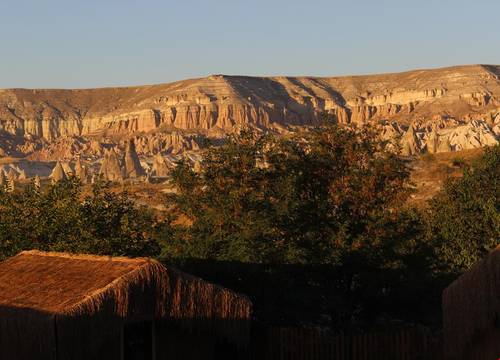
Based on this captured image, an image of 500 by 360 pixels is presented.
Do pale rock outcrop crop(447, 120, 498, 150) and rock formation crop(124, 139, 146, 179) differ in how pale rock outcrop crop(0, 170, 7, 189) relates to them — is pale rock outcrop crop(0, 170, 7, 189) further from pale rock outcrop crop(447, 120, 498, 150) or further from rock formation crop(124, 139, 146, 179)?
pale rock outcrop crop(447, 120, 498, 150)

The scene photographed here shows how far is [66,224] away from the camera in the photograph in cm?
2623

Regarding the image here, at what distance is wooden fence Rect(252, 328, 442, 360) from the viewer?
1923 cm

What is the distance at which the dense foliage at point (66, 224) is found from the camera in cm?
2573

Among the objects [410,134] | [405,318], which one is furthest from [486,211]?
[410,134]

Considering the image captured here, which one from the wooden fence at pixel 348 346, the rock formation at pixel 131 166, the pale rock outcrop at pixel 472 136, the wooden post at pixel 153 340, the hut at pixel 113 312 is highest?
the hut at pixel 113 312

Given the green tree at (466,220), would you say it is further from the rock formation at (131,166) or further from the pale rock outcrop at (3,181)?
the rock formation at (131,166)

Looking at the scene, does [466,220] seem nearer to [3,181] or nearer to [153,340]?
[153,340]

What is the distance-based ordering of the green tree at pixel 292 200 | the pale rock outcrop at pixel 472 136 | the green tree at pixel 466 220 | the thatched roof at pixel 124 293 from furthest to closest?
the pale rock outcrop at pixel 472 136 < the green tree at pixel 466 220 < the green tree at pixel 292 200 < the thatched roof at pixel 124 293

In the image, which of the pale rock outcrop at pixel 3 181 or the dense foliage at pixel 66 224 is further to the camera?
the pale rock outcrop at pixel 3 181

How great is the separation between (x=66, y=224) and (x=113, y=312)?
10.9 meters

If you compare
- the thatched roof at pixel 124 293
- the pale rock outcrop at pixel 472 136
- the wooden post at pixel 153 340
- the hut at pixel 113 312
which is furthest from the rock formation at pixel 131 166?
the wooden post at pixel 153 340

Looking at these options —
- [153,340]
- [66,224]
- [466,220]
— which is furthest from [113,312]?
[466,220]

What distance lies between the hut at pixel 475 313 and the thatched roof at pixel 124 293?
4.37 m

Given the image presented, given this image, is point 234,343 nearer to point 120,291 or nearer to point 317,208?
point 120,291
